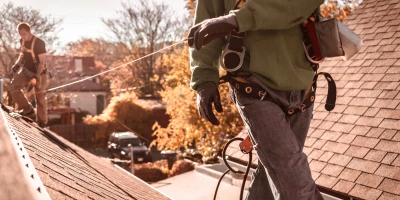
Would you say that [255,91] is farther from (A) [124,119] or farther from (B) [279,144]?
(A) [124,119]

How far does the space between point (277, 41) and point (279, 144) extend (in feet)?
1.48

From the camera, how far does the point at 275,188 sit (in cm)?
217

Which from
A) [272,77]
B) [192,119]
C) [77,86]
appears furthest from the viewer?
[77,86]

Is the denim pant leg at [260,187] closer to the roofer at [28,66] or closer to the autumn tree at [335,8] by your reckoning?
the roofer at [28,66]

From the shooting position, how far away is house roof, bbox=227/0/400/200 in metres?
4.53

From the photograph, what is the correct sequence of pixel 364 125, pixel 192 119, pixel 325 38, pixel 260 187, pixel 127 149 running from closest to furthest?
pixel 325 38 < pixel 260 187 < pixel 364 125 < pixel 192 119 < pixel 127 149

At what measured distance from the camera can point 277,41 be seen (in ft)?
7.06

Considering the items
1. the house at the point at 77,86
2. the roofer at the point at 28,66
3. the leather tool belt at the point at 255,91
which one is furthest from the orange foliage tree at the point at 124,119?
the leather tool belt at the point at 255,91

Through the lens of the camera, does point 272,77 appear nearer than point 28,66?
Yes

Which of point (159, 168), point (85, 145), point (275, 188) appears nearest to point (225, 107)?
point (159, 168)

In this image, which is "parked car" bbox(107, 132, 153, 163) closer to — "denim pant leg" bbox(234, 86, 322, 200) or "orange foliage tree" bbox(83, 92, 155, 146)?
"orange foliage tree" bbox(83, 92, 155, 146)

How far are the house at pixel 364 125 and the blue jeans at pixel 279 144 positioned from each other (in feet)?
7.76

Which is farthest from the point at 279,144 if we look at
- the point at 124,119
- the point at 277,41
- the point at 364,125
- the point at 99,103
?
the point at 99,103

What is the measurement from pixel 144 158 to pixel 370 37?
774 inches
